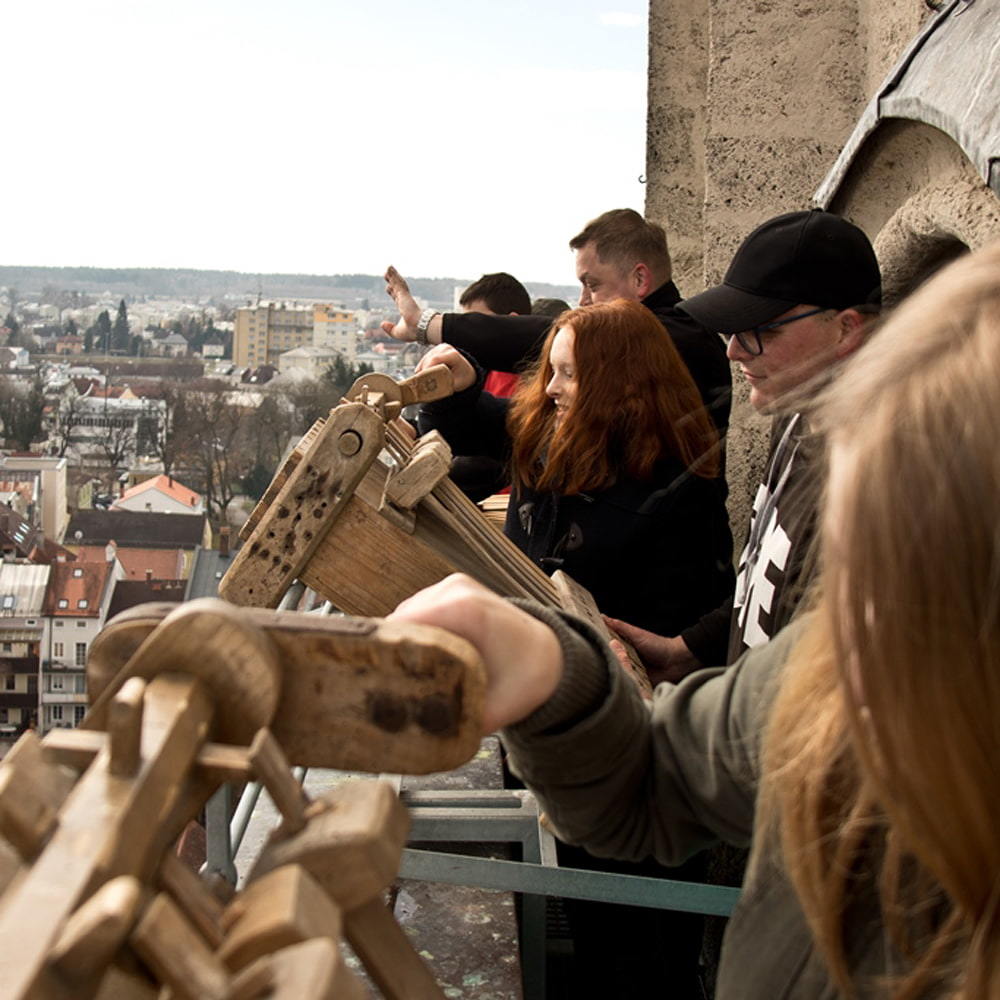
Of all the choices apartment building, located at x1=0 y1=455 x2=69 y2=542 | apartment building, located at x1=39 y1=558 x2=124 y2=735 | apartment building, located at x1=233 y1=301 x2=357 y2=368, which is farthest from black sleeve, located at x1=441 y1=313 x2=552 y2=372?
apartment building, located at x1=233 y1=301 x2=357 y2=368

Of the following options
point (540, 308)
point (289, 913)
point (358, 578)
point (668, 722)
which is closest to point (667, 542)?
point (358, 578)

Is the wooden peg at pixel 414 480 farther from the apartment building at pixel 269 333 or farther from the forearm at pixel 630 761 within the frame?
the apartment building at pixel 269 333

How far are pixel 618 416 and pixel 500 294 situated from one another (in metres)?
1.89

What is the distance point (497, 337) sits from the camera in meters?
3.28

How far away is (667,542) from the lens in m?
2.71

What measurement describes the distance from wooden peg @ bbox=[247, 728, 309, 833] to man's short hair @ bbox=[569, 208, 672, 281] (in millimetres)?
2771

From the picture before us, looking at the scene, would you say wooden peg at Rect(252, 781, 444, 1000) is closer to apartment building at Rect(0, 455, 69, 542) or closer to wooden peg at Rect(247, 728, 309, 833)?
wooden peg at Rect(247, 728, 309, 833)

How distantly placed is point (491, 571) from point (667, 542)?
0.73m

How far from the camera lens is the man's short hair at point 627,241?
11.2ft

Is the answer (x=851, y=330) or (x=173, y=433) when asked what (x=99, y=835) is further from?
(x=173, y=433)

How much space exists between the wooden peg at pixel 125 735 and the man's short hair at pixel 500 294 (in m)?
→ 3.81

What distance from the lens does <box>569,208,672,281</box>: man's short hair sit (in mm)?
3424

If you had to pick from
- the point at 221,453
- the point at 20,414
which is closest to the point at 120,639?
the point at 221,453

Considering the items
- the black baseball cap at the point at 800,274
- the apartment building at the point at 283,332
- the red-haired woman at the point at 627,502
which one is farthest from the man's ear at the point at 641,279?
the apartment building at the point at 283,332
